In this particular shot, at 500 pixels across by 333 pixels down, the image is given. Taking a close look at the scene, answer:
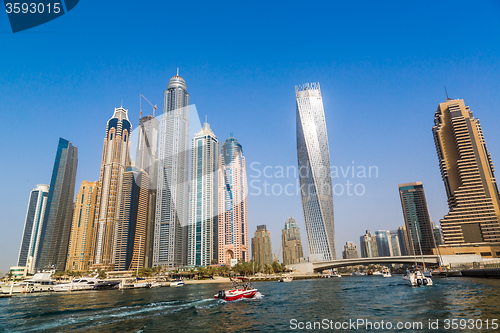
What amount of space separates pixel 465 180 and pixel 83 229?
217m

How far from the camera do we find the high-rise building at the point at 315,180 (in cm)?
15000

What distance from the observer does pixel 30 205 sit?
192m

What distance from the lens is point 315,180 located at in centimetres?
15150

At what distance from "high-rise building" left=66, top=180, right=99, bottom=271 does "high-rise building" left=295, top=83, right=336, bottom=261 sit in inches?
5404

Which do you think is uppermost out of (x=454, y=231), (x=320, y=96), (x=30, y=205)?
(x=320, y=96)

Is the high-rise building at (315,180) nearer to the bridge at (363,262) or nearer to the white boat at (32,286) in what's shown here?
the bridge at (363,262)

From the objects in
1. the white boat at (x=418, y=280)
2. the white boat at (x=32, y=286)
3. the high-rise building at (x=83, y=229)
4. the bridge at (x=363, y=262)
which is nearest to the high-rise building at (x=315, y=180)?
the bridge at (x=363, y=262)

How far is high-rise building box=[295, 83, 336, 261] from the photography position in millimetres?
150000

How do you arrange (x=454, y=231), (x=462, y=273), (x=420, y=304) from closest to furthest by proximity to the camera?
1. (x=420, y=304)
2. (x=462, y=273)
3. (x=454, y=231)

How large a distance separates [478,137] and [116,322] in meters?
166

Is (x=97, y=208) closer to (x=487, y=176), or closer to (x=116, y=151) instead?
(x=116, y=151)

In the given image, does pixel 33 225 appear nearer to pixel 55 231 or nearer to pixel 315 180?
pixel 55 231

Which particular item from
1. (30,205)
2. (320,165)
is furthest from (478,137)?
(30,205)

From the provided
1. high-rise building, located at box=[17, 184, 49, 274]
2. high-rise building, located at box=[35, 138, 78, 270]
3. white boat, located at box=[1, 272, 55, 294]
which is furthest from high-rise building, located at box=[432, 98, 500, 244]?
high-rise building, located at box=[17, 184, 49, 274]
